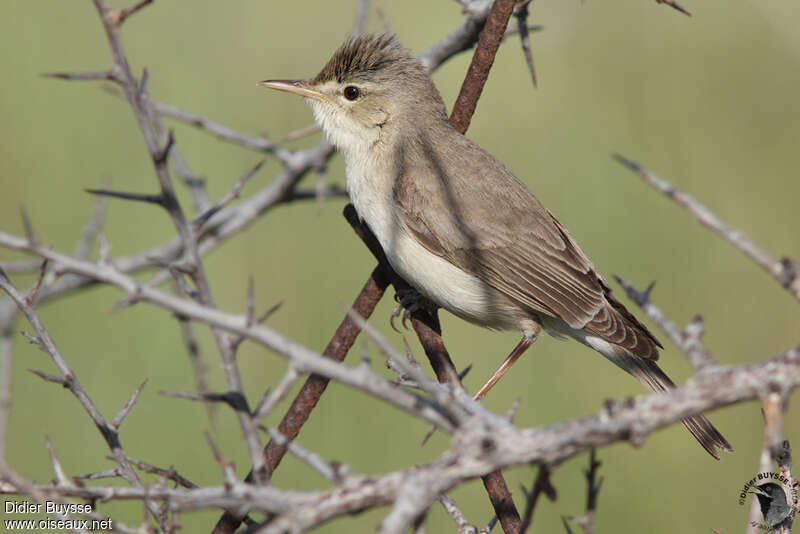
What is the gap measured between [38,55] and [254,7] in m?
1.76

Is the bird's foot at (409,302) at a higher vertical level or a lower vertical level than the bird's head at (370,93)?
lower

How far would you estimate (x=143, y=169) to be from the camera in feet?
16.1

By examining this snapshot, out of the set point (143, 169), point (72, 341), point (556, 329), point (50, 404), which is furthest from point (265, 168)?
point (556, 329)

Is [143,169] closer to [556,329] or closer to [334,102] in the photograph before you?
[334,102]

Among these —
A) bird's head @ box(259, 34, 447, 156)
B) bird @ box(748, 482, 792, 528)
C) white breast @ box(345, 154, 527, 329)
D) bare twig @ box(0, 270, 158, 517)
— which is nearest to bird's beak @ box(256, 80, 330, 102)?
bird's head @ box(259, 34, 447, 156)

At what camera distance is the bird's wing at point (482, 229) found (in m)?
3.34

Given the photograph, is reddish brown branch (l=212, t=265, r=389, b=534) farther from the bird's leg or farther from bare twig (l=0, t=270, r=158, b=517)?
the bird's leg

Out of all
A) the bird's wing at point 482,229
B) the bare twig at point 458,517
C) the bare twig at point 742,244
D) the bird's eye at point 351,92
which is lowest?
the bare twig at point 458,517

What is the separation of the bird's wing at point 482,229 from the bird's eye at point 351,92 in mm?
427

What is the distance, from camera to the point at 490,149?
537 cm

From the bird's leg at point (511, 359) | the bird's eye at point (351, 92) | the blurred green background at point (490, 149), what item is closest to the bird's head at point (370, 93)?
the bird's eye at point (351, 92)

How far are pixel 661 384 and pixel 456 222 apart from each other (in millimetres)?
988

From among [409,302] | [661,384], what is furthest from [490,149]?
[661,384]

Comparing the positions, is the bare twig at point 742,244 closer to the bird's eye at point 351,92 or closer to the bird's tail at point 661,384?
the bird's tail at point 661,384
